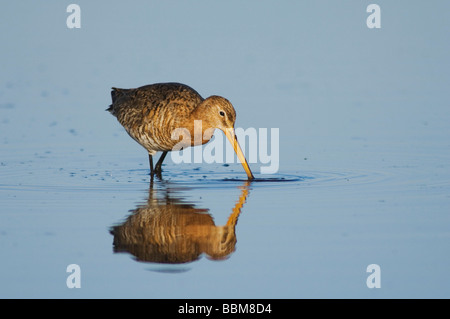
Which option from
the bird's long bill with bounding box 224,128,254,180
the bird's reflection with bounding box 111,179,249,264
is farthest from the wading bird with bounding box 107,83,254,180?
the bird's reflection with bounding box 111,179,249,264

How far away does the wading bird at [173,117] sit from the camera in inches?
376

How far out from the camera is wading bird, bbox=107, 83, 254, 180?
9.56m

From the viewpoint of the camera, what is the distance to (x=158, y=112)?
392 inches

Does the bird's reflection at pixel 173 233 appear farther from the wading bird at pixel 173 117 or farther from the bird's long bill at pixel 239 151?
the wading bird at pixel 173 117

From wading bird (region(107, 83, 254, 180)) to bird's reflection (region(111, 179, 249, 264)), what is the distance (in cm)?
151

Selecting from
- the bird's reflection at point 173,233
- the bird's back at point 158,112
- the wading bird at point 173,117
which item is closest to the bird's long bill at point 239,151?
the wading bird at point 173,117

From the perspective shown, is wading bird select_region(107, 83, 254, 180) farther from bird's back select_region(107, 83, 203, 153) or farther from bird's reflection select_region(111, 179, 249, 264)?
bird's reflection select_region(111, 179, 249, 264)

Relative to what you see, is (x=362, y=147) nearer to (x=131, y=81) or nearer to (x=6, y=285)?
(x=131, y=81)

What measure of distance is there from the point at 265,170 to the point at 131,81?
17.3ft

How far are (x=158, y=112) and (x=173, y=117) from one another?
0.71 ft

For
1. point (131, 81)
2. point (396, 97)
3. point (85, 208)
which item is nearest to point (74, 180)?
point (85, 208)

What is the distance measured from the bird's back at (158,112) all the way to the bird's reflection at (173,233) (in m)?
1.75

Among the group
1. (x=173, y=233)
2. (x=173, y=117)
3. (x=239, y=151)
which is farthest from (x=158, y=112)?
(x=173, y=233)

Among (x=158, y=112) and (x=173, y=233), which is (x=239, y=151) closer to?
(x=158, y=112)
